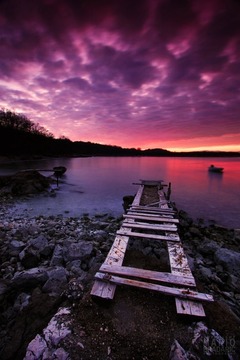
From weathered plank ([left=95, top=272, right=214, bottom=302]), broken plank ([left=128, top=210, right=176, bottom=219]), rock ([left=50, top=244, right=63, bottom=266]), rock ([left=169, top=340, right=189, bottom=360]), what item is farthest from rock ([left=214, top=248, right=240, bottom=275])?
rock ([left=50, top=244, right=63, bottom=266])

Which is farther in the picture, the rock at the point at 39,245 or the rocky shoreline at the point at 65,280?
the rock at the point at 39,245

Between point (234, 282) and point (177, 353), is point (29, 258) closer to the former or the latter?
point (177, 353)

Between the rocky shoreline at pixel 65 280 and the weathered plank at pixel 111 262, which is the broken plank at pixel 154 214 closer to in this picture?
the rocky shoreline at pixel 65 280

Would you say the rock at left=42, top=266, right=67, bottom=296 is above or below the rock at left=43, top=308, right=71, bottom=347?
below

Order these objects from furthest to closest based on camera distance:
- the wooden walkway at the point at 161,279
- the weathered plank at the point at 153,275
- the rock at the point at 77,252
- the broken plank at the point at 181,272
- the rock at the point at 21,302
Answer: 1. the rock at the point at 77,252
2. the rock at the point at 21,302
3. the weathered plank at the point at 153,275
4. the wooden walkway at the point at 161,279
5. the broken plank at the point at 181,272

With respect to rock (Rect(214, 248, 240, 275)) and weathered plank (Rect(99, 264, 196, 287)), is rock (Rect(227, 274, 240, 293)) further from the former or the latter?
weathered plank (Rect(99, 264, 196, 287))

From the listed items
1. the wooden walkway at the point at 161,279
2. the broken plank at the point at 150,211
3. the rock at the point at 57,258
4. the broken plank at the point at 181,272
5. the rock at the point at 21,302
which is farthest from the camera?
the broken plank at the point at 150,211

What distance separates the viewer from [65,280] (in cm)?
371

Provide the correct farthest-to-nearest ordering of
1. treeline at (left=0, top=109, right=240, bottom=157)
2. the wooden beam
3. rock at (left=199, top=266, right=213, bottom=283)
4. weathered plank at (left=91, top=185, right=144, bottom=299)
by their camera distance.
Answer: treeline at (left=0, top=109, right=240, bottom=157) < the wooden beam < rock at (left=199, top=266, right=213, bottom=283) < weathered plank at (left=91, top=185, right=144, bottom=299)

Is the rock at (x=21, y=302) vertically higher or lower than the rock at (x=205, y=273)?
higher

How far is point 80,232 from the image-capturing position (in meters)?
7.28

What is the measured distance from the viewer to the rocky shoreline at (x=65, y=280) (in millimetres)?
2109

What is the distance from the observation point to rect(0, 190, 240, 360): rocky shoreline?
2.11m

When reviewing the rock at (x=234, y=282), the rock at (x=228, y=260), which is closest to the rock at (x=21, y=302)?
the rock at (x=234, y=282)
